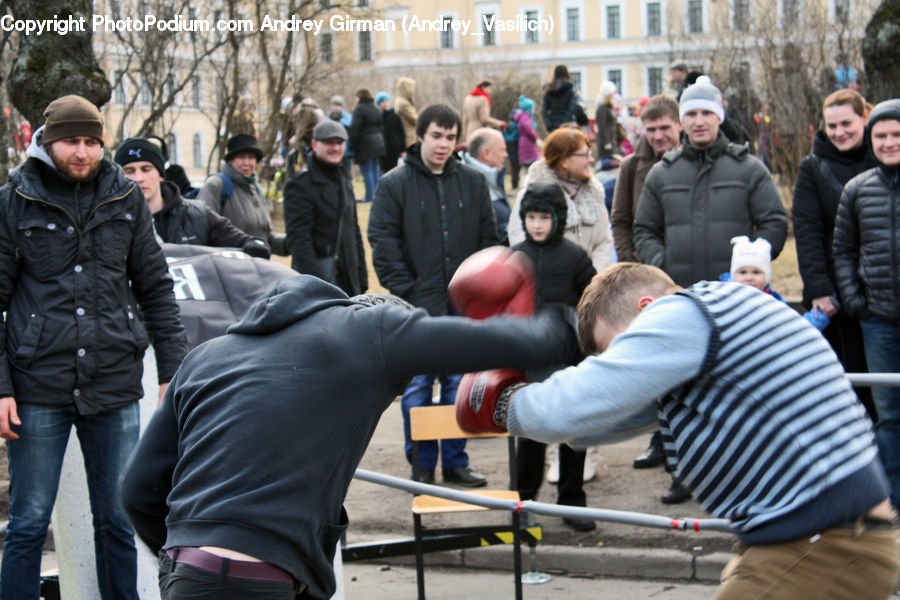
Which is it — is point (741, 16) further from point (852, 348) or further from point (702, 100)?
point (852, 348)

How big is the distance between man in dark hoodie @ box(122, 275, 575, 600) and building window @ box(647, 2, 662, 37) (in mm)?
67783

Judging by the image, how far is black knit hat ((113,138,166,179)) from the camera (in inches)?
245

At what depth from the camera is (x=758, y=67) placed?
51.7ft

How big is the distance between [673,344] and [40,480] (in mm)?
3138

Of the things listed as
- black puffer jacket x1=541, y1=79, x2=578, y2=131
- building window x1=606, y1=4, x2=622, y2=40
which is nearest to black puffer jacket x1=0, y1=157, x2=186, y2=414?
black puffer jacket x1=541, y1=79, x2=578, y2=131

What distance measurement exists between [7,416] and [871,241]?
4.62m

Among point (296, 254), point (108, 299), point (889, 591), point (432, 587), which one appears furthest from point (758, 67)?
point (889, 591)

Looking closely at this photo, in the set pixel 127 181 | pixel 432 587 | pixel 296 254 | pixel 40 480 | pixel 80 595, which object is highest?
pixel 127 181

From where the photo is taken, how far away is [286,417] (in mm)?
3006

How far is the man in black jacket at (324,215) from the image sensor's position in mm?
7965

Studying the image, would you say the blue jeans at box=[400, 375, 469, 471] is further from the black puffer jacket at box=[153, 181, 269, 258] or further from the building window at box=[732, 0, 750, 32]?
the building window at box=[732, 0, 750, 32]

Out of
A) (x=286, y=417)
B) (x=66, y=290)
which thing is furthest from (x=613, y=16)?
(x=286, y=417)

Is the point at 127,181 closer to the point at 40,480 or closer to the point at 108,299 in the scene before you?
the point at 108,299

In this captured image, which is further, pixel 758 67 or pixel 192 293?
pixel 758 67
